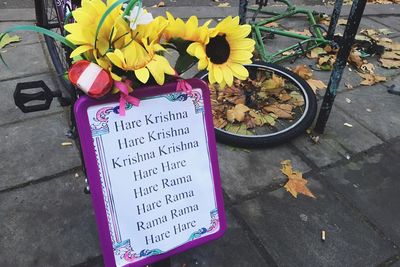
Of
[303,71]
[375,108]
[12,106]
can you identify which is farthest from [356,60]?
[12,106]

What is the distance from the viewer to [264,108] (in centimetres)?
274

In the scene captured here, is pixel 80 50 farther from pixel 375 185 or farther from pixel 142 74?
pixel 375 185

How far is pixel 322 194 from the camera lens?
210cm

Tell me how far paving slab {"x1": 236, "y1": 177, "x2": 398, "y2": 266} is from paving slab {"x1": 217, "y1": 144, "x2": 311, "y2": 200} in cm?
9

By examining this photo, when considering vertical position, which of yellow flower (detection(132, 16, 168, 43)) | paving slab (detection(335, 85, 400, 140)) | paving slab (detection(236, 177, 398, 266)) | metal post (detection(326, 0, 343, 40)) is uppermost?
yellow flower (detection(132, 16, 168, 43))

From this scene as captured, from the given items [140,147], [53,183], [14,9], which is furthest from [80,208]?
[14,9]

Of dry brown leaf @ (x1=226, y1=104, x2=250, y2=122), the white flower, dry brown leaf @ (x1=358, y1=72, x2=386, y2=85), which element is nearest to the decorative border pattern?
the white flower

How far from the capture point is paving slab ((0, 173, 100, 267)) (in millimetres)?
1666

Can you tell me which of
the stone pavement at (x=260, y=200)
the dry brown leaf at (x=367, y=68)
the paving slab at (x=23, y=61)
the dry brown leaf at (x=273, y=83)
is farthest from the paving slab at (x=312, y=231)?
the paving slab at (x=23, y=61)

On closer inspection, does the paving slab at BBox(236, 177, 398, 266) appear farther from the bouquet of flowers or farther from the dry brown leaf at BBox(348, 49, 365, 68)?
the dry brown leaf at BBox(348, 49, 365, 68)

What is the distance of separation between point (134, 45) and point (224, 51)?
27 centimetres

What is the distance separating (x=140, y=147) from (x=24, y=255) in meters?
0.90

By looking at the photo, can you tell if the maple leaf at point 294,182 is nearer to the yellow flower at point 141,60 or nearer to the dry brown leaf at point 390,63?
the yellow flower at point 141,60

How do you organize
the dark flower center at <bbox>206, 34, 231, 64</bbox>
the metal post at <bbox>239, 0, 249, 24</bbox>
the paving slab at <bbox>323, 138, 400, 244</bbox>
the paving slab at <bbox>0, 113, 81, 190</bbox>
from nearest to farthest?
1. the dark flower center at <bbox>206, 34, 231, 64</bbox>
2. the paving slab at <bbox>323, 138, 400, 244</bbox>
3. the paving slab at <bbox>0, 113, 81, 190</bbox>
4. the metal post at <bbox>239, 0, 249, 24</bbox>
